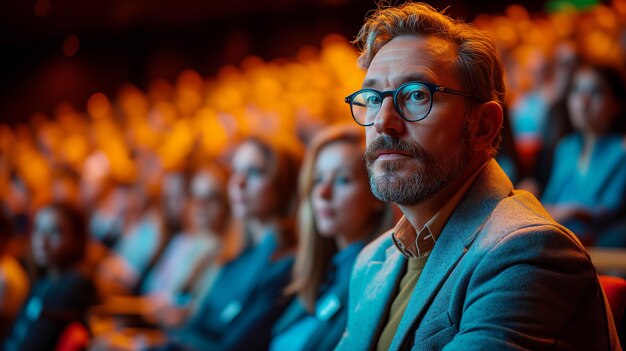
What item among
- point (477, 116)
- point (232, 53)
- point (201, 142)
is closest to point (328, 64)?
point (201, 142)

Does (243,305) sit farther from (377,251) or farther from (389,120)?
(389,120)

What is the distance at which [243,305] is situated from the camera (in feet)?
8.16

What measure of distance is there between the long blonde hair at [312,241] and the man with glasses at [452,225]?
707mm

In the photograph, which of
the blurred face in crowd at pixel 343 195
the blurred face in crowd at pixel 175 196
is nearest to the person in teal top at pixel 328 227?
the blurred face in crowd at pixel 343 195

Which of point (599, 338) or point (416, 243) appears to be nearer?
point (599, 338)

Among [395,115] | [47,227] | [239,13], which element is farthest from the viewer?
[239,13]

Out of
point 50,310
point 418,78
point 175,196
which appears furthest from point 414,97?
point 175,196

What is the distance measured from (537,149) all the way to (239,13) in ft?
17.5

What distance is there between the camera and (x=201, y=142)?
4629mm

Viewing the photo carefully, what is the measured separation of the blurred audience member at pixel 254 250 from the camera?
241 centimetres

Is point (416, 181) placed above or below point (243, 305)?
above

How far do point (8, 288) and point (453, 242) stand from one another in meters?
2.56

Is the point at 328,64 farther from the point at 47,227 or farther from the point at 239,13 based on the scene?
the point at 47,227

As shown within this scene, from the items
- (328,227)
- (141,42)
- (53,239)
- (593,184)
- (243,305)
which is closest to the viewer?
(328,227)
